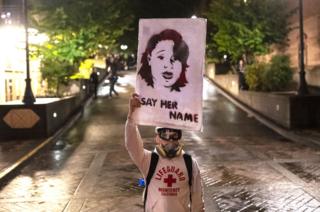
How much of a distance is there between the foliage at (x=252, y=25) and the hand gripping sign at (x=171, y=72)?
2382 centimetres

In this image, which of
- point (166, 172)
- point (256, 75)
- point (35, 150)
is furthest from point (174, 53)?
point (256, 75)

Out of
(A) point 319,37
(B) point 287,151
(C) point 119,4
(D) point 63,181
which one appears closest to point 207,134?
(B) point 287,151

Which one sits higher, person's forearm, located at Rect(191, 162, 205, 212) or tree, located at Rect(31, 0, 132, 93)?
tree, located at Rect(31, 0, 132, 93)

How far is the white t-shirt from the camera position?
14.8 ft

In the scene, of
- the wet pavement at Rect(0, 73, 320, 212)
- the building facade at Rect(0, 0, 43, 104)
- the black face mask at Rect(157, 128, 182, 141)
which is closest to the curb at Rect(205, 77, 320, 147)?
the wet pavement at Rect(0, 73, 320, 212)

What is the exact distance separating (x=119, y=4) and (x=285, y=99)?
18.9m

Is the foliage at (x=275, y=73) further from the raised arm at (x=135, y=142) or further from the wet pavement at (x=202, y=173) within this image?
the raised arm at (x=135, y=142)

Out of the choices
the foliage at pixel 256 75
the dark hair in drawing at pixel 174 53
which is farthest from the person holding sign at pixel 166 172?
the foliage at pixel 256 75

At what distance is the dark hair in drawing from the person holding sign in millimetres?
274

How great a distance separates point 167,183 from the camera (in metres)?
4.50

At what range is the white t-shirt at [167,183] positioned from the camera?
4.50m

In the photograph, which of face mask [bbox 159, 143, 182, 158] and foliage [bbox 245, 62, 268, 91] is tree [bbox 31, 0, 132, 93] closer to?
foliage [bbox 245, 62, 268, 91]

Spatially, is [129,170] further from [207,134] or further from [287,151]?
[207,134]

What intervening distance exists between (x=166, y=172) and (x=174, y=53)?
3.32ft
